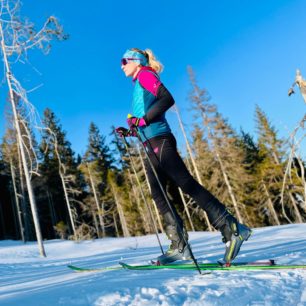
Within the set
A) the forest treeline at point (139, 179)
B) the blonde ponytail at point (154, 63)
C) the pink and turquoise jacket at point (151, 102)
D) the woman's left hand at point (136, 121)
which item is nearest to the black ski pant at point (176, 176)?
the pink and turquoise jacket at point (151, 102)

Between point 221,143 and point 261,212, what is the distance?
33.3ft

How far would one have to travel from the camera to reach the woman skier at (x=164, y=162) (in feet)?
10.7

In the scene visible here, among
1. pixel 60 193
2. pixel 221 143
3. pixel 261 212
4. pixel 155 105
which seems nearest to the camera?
pixel 155 105

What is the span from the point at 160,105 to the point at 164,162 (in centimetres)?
64

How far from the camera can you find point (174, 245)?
3.68m

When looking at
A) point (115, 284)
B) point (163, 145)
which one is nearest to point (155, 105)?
point (163, 145)

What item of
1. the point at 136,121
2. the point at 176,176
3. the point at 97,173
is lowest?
the point at 176,176

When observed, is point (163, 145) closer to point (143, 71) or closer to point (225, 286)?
point (143, 71)

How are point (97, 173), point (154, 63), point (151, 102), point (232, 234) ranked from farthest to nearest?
point (97, 173)
point (154, 63)
point (151, 102)
point (232, 234)

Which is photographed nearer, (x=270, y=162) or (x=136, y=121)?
(x=136, y=121)

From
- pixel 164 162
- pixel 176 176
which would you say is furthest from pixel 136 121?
pixel 176 176

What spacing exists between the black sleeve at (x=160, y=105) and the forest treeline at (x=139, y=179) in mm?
16552

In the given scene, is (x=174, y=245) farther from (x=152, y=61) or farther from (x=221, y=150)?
(x=221, y=150)

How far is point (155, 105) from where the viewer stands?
137 inches
